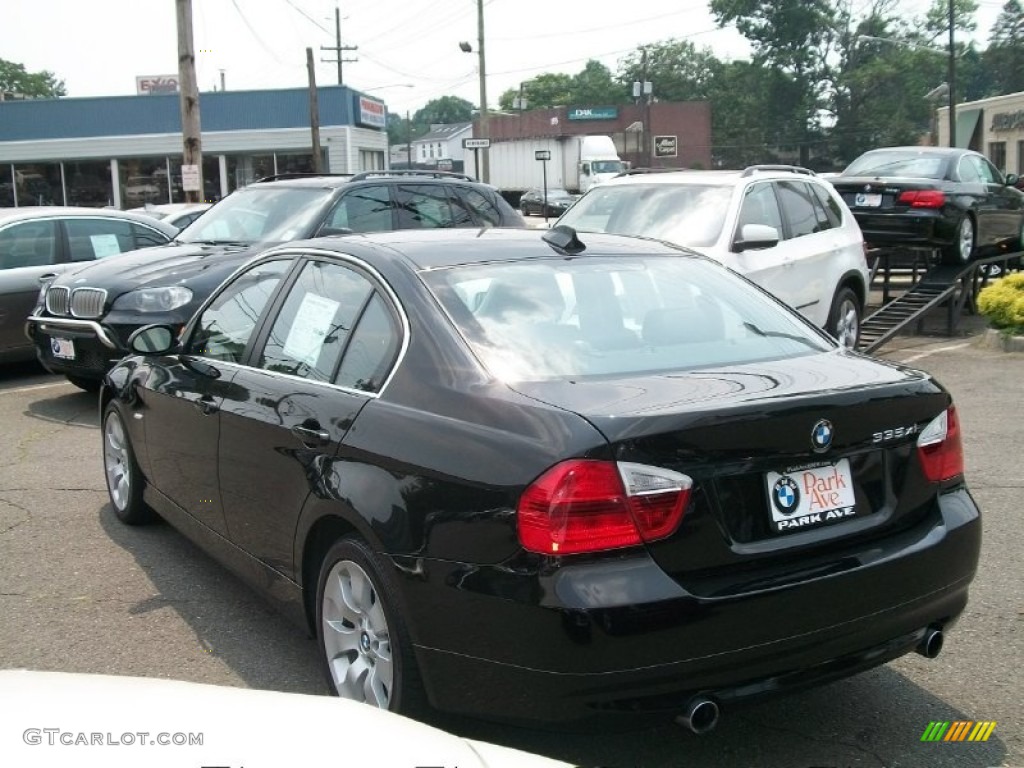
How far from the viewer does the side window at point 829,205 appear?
10.8m

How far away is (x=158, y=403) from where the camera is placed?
5211 mm

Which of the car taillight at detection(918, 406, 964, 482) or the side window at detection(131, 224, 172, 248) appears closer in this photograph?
the car taillight at detection(918, 406, 964, 482)

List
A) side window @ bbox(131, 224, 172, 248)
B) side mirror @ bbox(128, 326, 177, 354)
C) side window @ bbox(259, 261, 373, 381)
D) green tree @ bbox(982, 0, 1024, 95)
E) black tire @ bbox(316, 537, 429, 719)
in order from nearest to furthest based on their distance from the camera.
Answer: black tire @ bbox(316, 537, 429, 719) → side window @ bbox(259, 261, 373, 381) → side mirror @ bbox(128, 326, 177, 354) → side window @ bbox(131, 224, 172, 248) → green tree @ bbox(982, 0, 1024, 95)

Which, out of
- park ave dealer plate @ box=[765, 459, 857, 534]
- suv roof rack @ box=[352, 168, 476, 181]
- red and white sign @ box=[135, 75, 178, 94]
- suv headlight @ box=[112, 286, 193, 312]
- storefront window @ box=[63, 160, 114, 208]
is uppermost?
red and white sign @ box=[135, 75, 178, 94]

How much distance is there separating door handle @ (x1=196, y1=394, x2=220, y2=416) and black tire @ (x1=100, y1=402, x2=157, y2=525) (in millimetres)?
1233

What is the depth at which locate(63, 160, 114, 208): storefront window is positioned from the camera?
42438mm

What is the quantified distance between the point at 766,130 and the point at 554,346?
302ft

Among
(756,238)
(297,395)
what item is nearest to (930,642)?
(297,395)

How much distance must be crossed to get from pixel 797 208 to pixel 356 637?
25.7ft

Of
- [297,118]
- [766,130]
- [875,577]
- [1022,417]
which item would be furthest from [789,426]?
[766,130]

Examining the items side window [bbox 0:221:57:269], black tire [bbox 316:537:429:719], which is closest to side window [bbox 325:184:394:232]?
side window [bbox 0:221:57:269]

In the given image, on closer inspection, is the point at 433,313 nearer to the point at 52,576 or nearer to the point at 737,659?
the point at 737,659

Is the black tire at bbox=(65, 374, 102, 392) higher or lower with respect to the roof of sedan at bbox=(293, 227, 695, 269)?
lower

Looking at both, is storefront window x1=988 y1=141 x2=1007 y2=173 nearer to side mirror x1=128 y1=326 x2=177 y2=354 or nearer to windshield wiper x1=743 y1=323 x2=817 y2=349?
windshield wiper x1=743 y1=323 x2=817 y2=349
